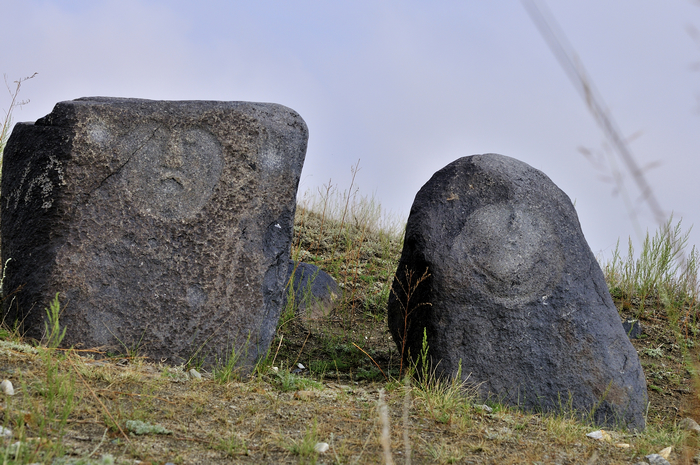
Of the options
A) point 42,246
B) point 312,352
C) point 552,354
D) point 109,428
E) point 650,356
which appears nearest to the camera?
point 109,428

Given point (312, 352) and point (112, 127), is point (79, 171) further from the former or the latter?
point (312, 352)

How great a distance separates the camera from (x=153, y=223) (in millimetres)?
3500

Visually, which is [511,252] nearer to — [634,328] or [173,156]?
[173,156]

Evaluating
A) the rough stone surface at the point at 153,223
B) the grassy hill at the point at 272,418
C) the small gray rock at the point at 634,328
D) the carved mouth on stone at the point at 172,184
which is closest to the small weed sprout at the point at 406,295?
the grassy hill at the point at 272,418

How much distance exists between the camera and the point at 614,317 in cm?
384

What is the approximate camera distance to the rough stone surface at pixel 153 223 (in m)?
3.41

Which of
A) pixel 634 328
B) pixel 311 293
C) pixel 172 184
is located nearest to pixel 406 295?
pixel 172 184

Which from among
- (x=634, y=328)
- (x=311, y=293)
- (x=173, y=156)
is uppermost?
(x=173, y=156)

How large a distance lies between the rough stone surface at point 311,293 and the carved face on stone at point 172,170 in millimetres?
Result: 1741

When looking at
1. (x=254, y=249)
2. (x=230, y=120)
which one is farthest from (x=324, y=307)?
(x=230, y=120)

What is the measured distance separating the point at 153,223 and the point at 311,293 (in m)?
2.18

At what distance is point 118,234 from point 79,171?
0.41 m

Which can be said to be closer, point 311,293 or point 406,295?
point 406,295

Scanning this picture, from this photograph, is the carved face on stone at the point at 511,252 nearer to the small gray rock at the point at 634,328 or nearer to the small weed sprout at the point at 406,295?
the small weed sprout at the point at 406,295
